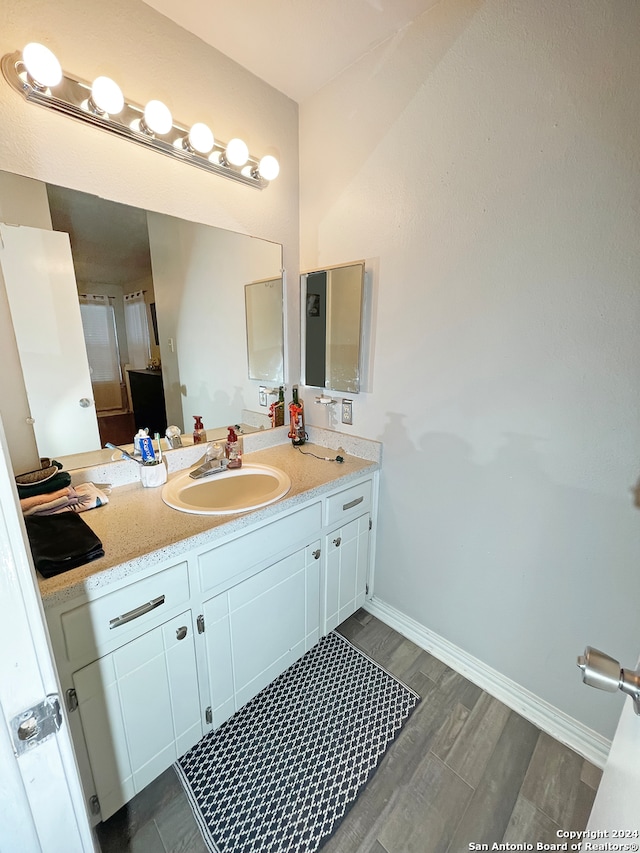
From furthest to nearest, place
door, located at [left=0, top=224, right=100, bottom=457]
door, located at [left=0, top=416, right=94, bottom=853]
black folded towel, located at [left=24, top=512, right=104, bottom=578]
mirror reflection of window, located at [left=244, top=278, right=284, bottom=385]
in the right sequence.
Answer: mirror reflection of window, located at [left=244, top=278, right=284, bottom=385], door, located at [left=0, top=224, right=100, bottom=457], black folded towel, located at [left=24, top=512, right=104, bottom=578], door, located at [left=0, top=416, right=94, bottom=853]

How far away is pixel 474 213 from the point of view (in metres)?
1.21

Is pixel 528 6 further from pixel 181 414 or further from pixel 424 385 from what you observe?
pixel 181 414

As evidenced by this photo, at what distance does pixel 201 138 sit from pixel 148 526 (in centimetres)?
139

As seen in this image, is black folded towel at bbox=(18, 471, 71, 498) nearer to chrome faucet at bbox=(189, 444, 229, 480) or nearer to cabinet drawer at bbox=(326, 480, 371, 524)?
chrome faucet at bbox=(189, 444, 229, 480)

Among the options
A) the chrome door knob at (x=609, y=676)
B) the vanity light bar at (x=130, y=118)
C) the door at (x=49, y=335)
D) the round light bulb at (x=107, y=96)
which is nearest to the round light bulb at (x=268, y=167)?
the vanity light bar at (x=130, y=118)

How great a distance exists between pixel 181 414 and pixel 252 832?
140 cm

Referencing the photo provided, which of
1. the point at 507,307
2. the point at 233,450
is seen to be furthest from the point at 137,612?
the point at 507,307

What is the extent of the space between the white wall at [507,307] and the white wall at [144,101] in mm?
273

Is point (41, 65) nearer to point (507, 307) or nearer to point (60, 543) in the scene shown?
point (60, 543)

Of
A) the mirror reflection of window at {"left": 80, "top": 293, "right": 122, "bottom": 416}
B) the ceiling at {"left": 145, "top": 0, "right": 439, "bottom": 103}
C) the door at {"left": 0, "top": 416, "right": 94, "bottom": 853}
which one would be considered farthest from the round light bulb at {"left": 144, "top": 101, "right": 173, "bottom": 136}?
the door at {"left": 0, "top": 416, "right": 94, "bottom": 853}

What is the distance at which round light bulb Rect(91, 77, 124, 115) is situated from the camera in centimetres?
105

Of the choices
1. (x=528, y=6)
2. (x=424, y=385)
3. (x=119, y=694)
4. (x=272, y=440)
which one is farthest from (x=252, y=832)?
(x=528, y=6)

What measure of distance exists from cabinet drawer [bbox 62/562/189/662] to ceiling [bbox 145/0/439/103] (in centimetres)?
184

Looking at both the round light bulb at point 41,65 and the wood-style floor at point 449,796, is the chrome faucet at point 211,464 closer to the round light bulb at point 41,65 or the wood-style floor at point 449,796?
the wood-style floor at point 449,796
